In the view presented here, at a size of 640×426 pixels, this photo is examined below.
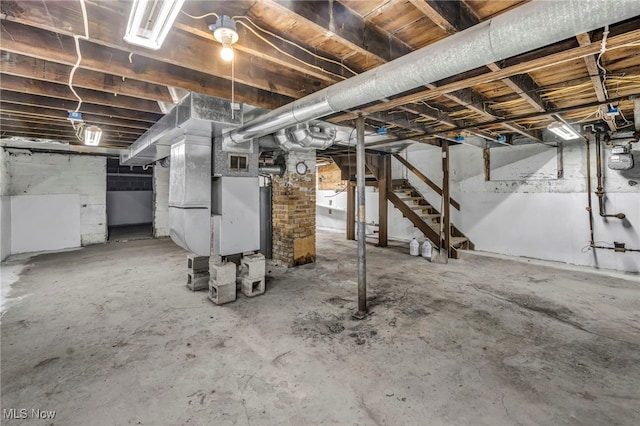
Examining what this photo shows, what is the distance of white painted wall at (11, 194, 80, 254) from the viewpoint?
5770mm

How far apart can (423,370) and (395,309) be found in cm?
105

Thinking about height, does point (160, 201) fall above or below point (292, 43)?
below

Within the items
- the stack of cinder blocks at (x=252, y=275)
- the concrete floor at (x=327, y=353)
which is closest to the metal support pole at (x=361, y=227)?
the concrete floor at (x=327, y=353)

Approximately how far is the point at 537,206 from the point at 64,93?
7019 mm

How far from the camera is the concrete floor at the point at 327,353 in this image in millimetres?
1653

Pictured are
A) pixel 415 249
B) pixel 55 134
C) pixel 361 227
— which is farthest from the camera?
A: pixel 415 249

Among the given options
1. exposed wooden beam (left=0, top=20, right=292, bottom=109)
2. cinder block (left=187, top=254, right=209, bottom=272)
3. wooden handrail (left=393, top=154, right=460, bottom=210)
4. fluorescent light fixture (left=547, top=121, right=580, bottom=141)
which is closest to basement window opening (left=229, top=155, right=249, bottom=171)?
exposed wooden beam (left=0, top=20, right=292, bottom=109)

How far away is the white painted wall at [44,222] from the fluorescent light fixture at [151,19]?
6887mm

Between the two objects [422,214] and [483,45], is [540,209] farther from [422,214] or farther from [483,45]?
[483,45]

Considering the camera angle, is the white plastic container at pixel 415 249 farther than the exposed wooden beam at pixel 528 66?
Yes

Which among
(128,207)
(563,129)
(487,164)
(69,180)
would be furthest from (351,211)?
(128,207)

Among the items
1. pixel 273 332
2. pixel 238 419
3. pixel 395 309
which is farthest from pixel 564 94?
pixel 238 419

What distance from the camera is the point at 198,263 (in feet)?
11.9

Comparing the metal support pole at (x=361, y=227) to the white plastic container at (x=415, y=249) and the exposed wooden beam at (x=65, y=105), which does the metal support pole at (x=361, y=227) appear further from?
the white plastic container at (x=415, y=249)
